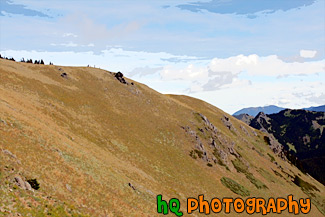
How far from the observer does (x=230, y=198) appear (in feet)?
193

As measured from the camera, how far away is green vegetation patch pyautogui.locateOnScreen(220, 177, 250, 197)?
6456cm

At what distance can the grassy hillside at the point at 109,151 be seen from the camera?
2567 centimetres

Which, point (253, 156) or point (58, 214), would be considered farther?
point (253, 156)

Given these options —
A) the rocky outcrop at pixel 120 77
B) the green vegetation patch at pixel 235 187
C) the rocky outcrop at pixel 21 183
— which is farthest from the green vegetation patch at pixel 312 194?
the rocky outcrop at pixel 21 183

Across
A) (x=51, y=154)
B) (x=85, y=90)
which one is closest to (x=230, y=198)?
(x=51, y=154)

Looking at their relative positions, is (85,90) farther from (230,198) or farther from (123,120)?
(230,198)

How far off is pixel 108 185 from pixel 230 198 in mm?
36822

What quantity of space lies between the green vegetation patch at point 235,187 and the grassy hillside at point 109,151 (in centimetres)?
35

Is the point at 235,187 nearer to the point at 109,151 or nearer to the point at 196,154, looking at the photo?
the point at 196,154

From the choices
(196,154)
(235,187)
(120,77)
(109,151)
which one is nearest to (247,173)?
(235,187)

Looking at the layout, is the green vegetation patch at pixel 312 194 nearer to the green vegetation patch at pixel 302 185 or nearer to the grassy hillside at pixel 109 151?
the green vegetation patch at pixel 302 185

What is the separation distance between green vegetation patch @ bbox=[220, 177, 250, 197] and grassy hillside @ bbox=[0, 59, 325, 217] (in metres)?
0.35

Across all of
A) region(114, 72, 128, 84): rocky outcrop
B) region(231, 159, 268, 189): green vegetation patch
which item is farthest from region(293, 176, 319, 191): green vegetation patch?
region(114, 72, 128, 84): rocky outcrop

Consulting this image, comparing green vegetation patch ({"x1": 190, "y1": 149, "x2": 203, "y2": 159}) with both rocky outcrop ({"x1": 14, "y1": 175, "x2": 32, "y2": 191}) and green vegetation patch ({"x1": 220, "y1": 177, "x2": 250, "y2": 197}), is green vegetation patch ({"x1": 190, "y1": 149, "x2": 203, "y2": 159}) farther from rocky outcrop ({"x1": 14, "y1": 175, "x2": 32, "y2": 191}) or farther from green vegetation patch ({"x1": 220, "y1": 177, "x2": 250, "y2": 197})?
rocky outcrop ({"x1": 14, "y1": 175, "x2": 32, "y2": 191})
